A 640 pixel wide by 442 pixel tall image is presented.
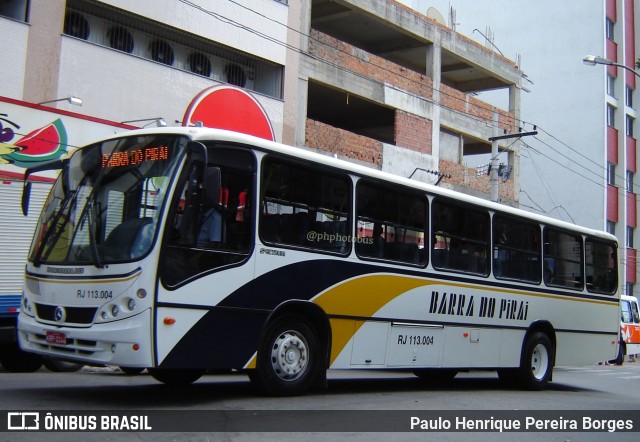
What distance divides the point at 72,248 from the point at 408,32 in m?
23.0

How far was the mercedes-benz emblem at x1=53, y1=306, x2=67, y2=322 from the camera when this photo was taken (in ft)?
26.2

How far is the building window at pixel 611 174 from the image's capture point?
4056 cm

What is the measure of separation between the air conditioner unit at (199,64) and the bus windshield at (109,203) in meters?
11.7

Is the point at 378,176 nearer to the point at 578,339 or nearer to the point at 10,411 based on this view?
the point at 10,411

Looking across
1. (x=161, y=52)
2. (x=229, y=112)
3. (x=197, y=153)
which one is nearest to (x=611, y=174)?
(x=229, y=112)

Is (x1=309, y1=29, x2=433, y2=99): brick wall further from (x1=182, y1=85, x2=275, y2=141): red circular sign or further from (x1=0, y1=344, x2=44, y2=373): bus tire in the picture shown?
(x1=0, y1=344, x2=44, y2=373): bus tire

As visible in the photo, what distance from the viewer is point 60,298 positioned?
8070 mm

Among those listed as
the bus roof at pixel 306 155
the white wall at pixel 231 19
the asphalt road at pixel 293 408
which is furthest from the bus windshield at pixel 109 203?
the white wall at pixel 231 19

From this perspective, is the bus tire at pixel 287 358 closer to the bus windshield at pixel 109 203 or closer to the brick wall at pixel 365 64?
the bus windshield at pixel 109 203

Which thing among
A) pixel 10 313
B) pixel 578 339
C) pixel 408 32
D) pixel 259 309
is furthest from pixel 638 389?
pixel 408 32

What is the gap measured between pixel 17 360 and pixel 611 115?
37.3 m

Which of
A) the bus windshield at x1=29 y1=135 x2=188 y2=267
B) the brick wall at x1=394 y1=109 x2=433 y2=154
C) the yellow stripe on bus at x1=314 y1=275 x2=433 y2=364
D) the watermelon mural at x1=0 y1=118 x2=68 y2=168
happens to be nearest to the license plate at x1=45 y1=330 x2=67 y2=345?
the bus windshield at x1=29 y1=135 x2=188 y2=267

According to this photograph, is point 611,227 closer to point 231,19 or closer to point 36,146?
point 231,19

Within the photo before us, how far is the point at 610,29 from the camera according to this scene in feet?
138
